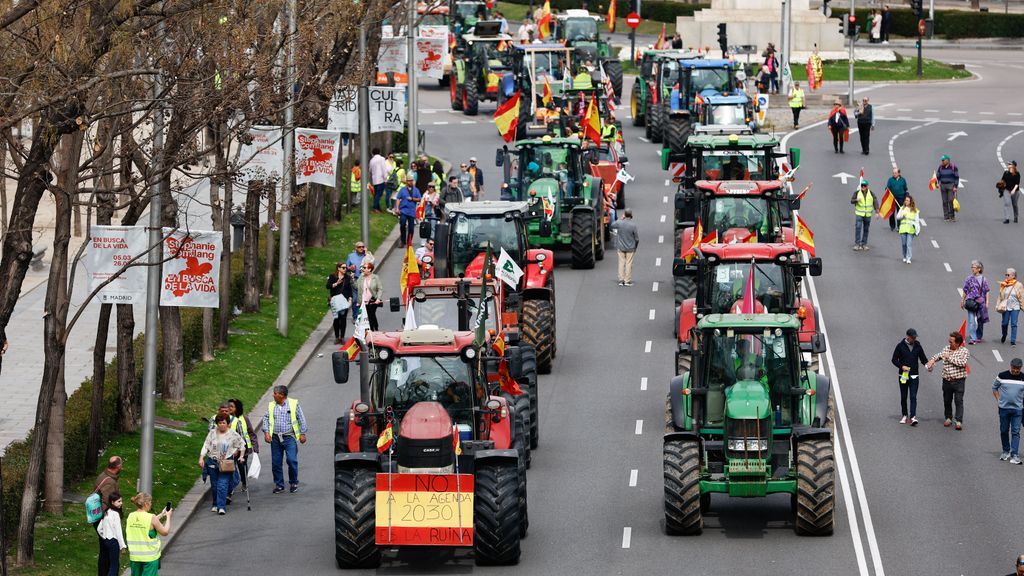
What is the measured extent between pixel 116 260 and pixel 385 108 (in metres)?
20.2

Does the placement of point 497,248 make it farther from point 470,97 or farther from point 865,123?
point 470,97

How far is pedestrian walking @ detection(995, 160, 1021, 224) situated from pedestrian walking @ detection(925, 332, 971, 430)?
18.3 metres

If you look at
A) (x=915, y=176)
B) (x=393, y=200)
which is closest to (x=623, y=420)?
(x=393, y=200)

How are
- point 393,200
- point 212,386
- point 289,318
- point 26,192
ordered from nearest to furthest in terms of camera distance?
point 26,192 < point 212,386 < point 289,318 < point 393,200

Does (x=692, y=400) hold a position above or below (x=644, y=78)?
below

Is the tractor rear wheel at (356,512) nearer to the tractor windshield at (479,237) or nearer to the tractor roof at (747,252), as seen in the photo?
the tractor roof at (747,252)

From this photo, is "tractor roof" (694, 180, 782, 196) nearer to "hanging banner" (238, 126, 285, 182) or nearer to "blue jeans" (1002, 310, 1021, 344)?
"blue jeans" (1002, 310, 1021, 344)

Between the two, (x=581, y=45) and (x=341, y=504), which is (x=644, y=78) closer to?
(x=581, y=45)

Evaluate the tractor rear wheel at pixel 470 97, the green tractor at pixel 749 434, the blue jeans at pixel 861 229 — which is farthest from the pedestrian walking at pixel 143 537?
the tractor rear wheel at pixel 470 97

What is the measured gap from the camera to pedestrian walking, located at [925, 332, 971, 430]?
29.8 m

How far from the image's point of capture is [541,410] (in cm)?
3170

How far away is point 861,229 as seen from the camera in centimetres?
Result: 4500

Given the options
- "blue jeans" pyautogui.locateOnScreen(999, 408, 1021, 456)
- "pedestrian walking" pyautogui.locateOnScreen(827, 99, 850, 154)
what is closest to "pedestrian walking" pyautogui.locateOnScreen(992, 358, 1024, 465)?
"blue jeans" pyautogui.locateOnScreen(999, 408, 1021, 456)

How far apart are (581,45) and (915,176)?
820 inches
